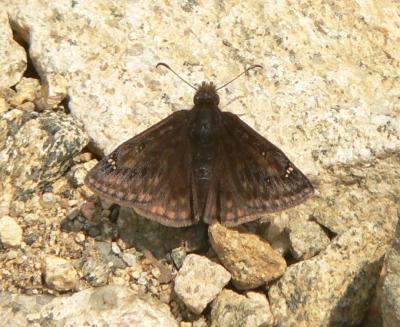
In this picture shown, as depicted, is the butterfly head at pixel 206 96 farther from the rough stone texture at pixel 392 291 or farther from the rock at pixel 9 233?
the rough stone texture at pixel 392 291

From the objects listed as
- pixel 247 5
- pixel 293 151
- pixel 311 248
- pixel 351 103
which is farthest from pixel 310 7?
pixel 311 248

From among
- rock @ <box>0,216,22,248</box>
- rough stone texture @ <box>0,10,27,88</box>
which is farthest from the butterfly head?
rock @ <box>0,216,22,248</box>

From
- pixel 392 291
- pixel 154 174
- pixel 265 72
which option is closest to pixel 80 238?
pixel 154 174

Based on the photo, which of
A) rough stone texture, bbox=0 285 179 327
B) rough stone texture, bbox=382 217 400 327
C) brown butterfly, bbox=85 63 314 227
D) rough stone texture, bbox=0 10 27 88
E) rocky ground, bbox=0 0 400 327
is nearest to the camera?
rough stone texture, bbox=382 217 400 327

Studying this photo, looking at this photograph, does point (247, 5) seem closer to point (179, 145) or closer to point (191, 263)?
point (179, 145)

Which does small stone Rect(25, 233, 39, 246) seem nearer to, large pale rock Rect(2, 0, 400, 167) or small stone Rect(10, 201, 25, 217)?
small stone Rect(10, 201, 25, 217)
